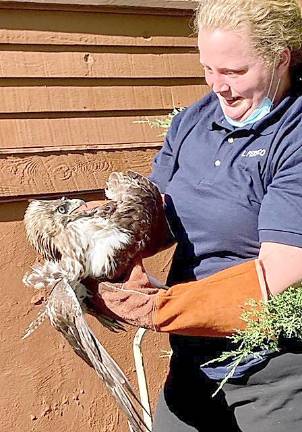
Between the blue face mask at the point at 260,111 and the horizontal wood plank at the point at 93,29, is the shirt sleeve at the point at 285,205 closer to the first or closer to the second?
the blue face mask at the point at 260,111

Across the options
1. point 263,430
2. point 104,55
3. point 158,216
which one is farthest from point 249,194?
point 104,55

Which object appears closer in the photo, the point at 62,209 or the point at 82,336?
the point at 82,336

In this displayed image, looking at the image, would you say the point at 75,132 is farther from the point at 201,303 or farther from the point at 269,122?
the point at 201,303

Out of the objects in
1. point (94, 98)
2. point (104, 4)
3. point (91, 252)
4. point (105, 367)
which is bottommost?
point (105, 367)

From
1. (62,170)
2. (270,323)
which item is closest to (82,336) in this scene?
(270,323)

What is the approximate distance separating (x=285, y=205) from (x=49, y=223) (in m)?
0.63

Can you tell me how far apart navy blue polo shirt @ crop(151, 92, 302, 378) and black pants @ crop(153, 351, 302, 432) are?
0.94 ft

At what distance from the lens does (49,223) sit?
2.41 metres

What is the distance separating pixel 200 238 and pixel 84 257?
0.32 metres

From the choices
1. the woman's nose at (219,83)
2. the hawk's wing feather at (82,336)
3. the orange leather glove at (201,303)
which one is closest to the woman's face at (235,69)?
the woman's nose at (219,83)

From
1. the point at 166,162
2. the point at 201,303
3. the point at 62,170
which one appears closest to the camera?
the point at 201,303

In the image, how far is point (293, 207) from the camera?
2.19 m

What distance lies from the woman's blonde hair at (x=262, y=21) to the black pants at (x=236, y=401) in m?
0.79

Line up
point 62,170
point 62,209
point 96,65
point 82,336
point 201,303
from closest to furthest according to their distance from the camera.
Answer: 1. point 201,303
2. point 82,336
3. point 62,209
4. point 62,170
5. point 96,65
